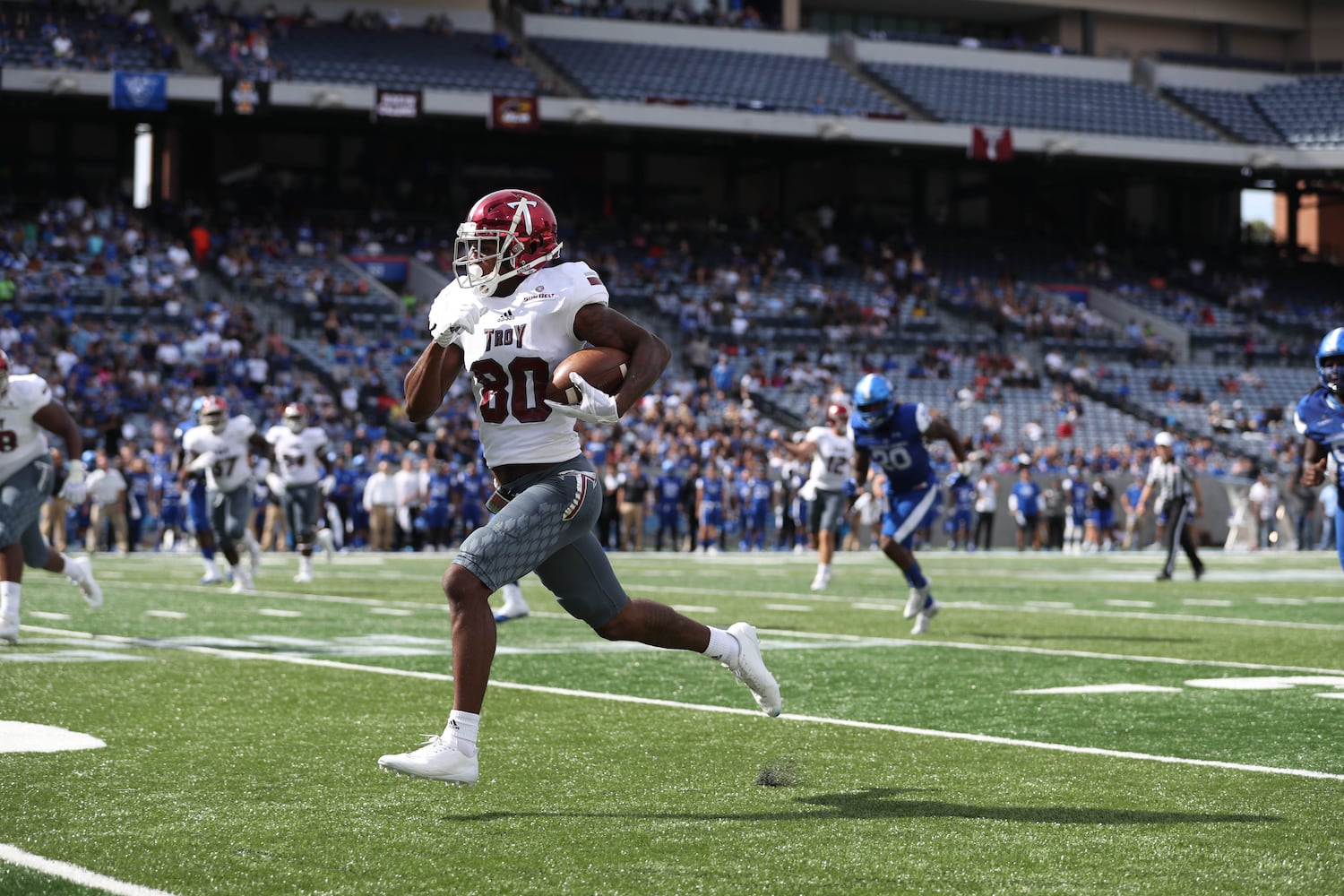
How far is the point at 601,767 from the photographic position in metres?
5.72

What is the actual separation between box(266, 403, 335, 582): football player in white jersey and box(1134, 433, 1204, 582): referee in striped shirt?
344 inches

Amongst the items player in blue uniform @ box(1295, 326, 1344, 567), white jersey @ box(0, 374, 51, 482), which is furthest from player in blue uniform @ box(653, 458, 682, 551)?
player in blue uniform @ box(1295, 326, 1344, 567)

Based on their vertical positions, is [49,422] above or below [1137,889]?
above

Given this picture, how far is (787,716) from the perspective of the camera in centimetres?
713

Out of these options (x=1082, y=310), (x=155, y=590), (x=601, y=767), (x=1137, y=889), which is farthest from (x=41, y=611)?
(x=1082, y=310)

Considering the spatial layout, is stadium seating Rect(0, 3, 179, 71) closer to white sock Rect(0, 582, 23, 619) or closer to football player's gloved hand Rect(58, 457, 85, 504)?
football player's gloved hand Rect(58, 457, 85, 504)

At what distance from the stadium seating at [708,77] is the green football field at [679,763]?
29133 millimetres

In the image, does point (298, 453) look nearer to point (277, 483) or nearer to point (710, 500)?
point (277, 483)

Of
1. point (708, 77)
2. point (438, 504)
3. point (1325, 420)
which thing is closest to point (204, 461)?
point (1325, 420)

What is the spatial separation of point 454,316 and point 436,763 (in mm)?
1424

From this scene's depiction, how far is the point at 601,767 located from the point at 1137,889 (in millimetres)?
2175

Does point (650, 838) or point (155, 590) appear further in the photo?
point (155, 590)

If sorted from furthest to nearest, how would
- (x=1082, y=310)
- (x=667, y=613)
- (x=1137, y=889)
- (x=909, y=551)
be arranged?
(x=1082, y=310) < (x=909, y=551) < (x=667, y=613) < (x=1137, y=889)

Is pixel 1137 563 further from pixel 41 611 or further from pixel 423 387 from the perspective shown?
pixel 423 387
